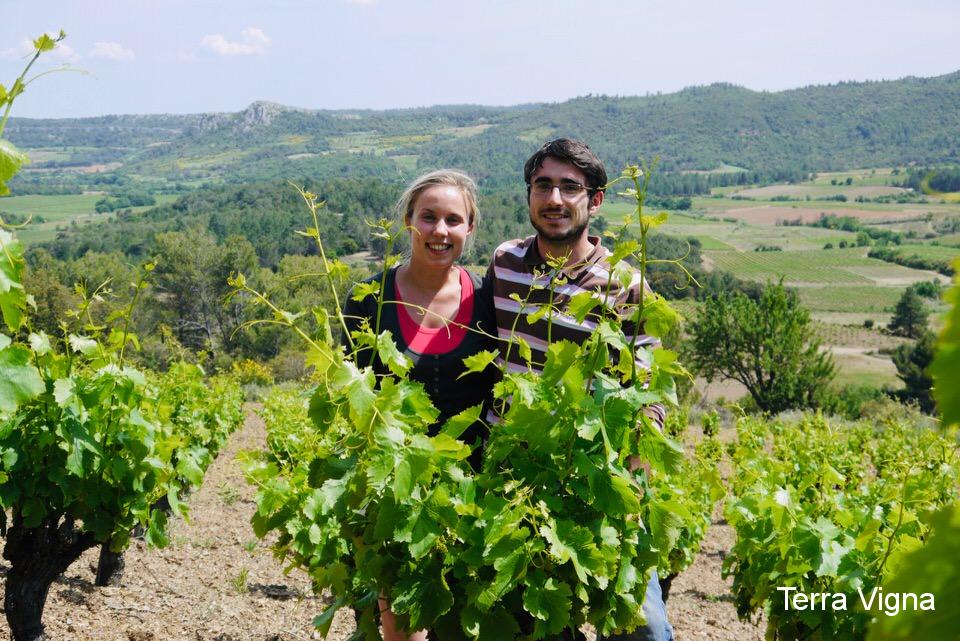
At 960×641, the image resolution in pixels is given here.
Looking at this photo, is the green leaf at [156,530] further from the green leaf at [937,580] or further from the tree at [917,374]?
the tree at [917,374]

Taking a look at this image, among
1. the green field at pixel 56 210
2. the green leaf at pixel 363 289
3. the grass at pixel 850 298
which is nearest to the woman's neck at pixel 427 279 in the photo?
the green leaf at pixel 363 289

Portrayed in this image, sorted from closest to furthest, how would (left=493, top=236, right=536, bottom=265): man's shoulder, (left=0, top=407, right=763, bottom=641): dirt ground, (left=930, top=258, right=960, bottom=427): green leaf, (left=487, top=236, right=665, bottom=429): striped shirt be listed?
(left=930, top=258, right=960, bottom=427): green leaf, (left=487, top=236, right=665, bottom=429): striped shirt, (left=493, top=236, right=536, bottom=265): man's shoulder, (left=0, top=407, right=763, bottom=641): dirt ground

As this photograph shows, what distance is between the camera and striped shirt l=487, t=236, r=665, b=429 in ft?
8.34

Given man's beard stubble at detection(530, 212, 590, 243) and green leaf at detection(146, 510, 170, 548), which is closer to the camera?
man's beard stubble at detection(530, 212, 590, 243)

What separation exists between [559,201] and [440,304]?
678mm

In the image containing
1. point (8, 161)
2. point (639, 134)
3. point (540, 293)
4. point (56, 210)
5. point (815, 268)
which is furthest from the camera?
point (639, 134)

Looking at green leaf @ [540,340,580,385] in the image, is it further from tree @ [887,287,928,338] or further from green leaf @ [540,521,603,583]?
tree @ [887,287,928,338]

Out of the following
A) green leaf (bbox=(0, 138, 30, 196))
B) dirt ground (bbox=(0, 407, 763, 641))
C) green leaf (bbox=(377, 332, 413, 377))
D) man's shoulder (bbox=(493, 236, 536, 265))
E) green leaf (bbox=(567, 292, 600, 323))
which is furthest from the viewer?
dirt ground (bbox=(0, 407, 763, 641))

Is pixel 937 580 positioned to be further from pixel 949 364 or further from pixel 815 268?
pixel 815 268

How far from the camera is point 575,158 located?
112 inches

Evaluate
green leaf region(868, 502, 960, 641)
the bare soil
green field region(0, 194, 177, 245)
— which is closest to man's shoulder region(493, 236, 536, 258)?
green leaf region(868, 502, 960, 641)

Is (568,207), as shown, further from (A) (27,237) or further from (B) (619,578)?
(A) (27,237)

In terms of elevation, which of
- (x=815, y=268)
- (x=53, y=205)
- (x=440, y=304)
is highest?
(x=440, y=304)

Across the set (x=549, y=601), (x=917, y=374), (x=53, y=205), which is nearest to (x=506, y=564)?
(x=549, y=601)
